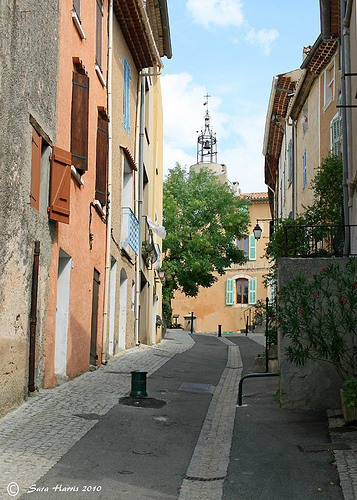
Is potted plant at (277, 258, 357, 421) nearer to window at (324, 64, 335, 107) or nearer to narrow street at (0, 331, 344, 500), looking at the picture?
narrow street at (0, 331, 344, 500)

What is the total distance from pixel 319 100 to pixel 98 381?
1165 cm

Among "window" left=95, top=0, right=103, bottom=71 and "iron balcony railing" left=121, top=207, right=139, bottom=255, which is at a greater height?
"window" left=95, top=0, right=103, bottom=71

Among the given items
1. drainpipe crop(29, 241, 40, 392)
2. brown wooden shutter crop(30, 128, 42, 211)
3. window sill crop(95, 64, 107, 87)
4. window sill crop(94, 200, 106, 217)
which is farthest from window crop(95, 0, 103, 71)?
drainpipe crop(29, 241, 40, 392)

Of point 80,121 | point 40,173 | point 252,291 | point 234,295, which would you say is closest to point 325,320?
point 40,173

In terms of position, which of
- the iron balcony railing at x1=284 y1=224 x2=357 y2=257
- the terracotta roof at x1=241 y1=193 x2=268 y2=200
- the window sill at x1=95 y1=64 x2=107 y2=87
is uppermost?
the terracotta roof at x1=241 y1=193 x2=268 y2=200

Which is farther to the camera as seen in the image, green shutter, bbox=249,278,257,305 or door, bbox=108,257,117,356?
green shutter, bbox=249,278,257,305

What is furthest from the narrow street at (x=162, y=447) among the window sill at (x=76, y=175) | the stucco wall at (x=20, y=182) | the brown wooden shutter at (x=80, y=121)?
the brown wooden shutter at (x=80, y=121)

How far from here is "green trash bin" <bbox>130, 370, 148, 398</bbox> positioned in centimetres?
945

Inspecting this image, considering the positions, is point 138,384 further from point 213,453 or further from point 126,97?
point 126,97

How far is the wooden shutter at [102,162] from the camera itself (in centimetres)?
1325

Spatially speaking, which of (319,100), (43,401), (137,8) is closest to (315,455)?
(43,401)

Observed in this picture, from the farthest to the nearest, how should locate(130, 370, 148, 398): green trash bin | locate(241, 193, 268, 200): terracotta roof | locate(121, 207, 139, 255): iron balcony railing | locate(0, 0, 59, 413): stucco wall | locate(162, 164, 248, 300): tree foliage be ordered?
locate(241, 193, 268, 200): terracotta roof → locate(162, 164, 248, 300): tree foliage → locate(121, 207, 139, 255): iron balcony railing → locate(130, 370, 148, 398): green trash bin → locate(0, 0, 59, 413): stucco wall

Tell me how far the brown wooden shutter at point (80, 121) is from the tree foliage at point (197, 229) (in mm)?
20081

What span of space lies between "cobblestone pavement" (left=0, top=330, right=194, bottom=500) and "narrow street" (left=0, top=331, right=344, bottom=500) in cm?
1
